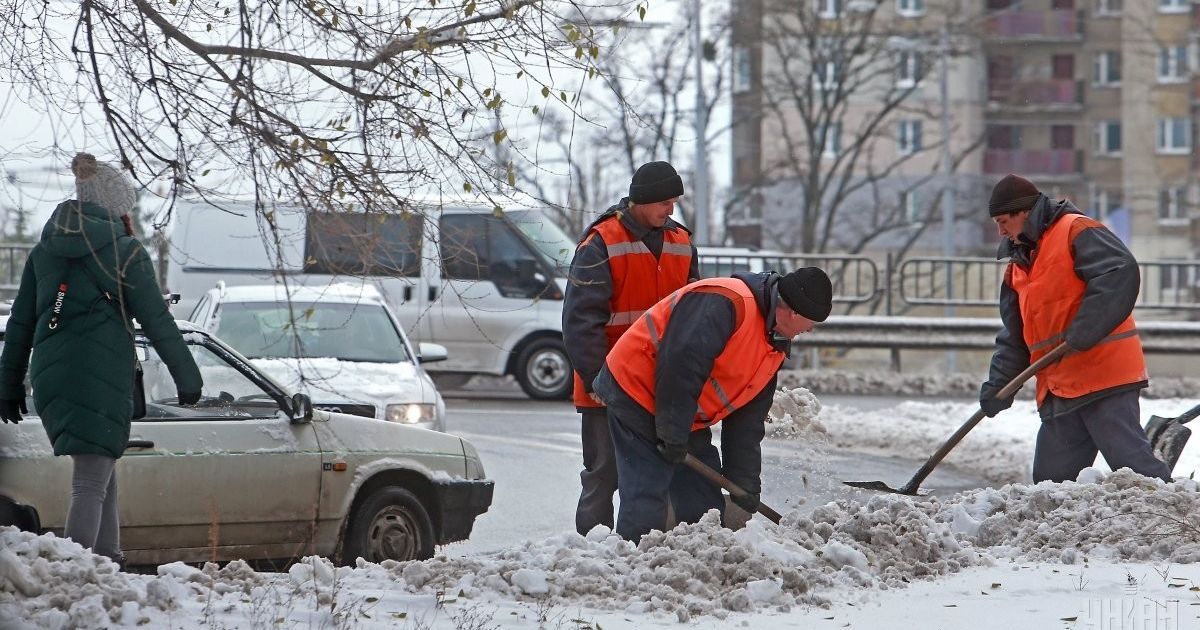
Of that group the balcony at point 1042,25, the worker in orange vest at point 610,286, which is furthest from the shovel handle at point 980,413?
the balcony at point 1042,25

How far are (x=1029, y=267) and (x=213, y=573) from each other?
3.84m

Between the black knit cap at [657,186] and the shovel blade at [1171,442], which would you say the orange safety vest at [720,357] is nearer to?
the black knit cap at [657,186]

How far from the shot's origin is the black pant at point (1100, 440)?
662cm

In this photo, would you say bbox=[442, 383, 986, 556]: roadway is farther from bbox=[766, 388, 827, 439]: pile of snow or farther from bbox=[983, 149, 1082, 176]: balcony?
bbox=[983, 149, 1082, 176]: balcony

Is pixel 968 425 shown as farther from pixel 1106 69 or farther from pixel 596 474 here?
pixel 1106 69

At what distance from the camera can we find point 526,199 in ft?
17.7

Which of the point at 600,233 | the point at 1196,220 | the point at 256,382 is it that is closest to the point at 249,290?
the point at 256,382

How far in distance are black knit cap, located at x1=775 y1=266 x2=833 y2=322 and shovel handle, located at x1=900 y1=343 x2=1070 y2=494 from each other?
70.2 inches

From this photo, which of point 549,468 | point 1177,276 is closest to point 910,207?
point 1177,276

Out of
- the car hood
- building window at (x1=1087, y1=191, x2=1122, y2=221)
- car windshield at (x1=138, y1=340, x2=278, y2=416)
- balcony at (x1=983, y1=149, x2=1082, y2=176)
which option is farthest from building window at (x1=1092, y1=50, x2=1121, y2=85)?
car windshield at (x1=138, y1=340, x2=278, y2=416)

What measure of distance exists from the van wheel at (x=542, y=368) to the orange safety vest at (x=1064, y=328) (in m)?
9.05

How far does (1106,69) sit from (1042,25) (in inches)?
137

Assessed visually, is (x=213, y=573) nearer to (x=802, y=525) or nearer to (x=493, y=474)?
(x=802, y=525)

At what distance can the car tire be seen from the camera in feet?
23.2
